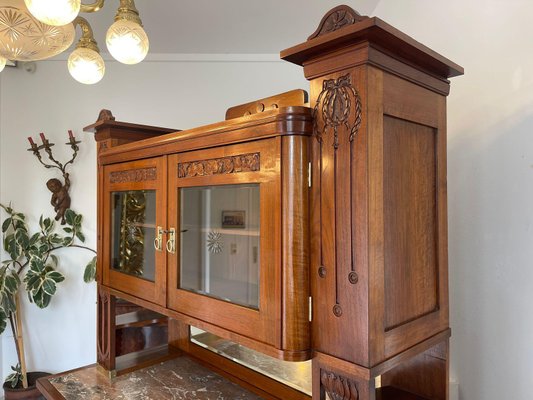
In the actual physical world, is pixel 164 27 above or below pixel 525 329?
above

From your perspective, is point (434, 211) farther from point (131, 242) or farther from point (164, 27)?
point (164, 27)

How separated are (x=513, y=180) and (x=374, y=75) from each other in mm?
684

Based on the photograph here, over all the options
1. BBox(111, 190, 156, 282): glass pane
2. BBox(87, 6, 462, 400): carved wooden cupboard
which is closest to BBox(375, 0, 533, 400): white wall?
BBox(87, 6, 462, 400): carved wooden cupboard

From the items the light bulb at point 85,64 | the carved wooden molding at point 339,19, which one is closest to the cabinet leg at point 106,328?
the light bulb at point 85,64

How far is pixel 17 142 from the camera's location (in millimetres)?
2631

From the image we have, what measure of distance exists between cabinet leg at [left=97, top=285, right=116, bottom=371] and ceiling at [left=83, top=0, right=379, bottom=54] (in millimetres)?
1388

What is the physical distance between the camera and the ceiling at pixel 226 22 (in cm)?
187

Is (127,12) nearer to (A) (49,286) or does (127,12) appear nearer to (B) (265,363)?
(B) (265,363)

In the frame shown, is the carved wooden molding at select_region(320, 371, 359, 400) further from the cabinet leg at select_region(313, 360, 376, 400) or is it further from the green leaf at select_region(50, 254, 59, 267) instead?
the green leaf at select_region(50, 254, 59, 267)

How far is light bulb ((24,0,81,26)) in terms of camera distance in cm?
83

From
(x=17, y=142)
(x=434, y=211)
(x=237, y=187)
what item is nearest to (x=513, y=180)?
(x=434, y=211)

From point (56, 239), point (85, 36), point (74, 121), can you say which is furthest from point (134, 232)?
point (74, 121)

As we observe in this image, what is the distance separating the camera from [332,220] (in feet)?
2.79

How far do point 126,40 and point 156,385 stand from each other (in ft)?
4.11
